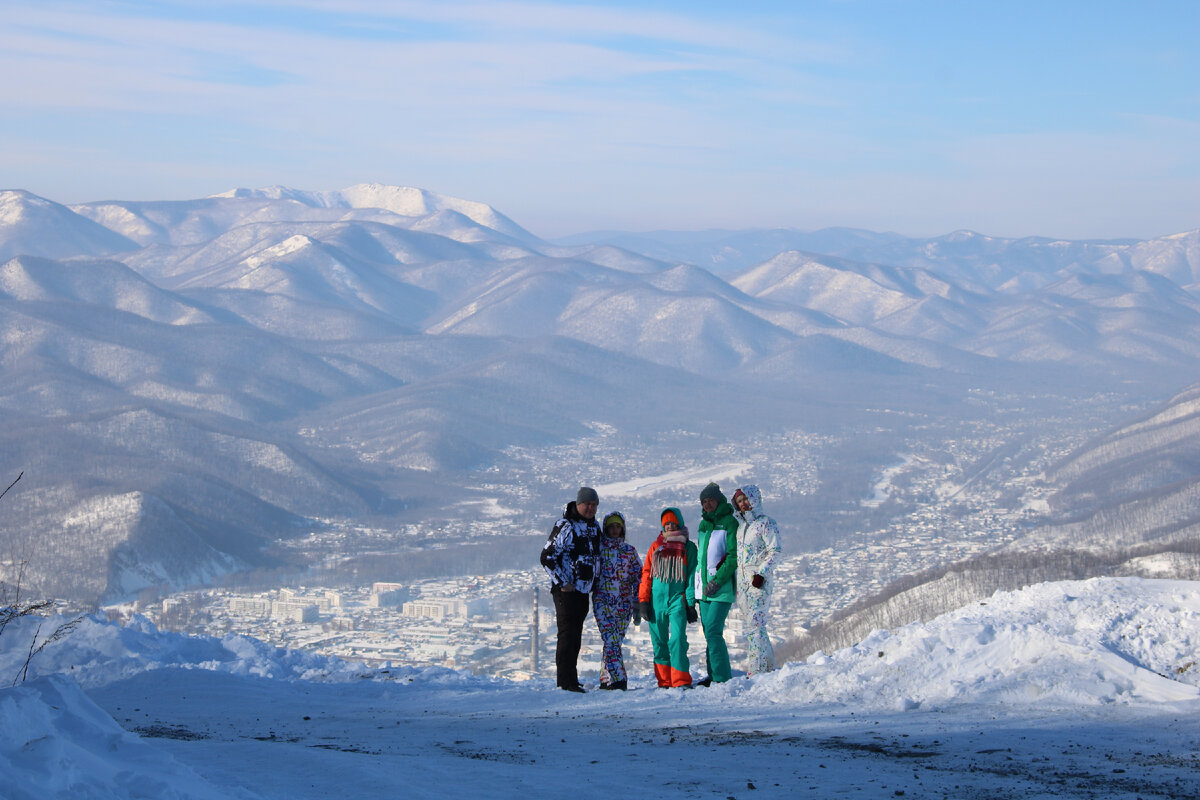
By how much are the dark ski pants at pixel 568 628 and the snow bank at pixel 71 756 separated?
5.51 m

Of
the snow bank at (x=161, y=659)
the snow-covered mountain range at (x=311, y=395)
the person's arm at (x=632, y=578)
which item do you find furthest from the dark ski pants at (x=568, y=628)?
the snow-covered mountain range at (x=311, y=395)

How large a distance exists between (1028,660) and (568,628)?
407cm

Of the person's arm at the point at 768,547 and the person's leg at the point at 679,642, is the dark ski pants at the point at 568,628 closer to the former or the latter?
the person's leg at the point at 679,642

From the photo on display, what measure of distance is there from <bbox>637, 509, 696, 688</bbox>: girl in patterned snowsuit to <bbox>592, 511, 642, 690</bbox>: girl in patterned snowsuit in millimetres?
126

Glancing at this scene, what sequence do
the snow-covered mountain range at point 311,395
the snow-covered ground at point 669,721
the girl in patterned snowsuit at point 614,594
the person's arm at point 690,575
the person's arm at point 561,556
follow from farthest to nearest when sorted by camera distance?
1. the snow-covered mountain range at point 311,395
2. the girl in patterned snowsuit at point 614,594
3. the person's arm at point 690,575
4. the person's arm at point 561,556
5. the snow-covered ground at point 669,721

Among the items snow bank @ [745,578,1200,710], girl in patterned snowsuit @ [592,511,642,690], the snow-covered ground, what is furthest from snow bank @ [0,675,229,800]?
girl in patterned snowsuit @ [592,511,642,690]

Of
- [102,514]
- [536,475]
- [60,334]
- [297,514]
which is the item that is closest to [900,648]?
[102,514]

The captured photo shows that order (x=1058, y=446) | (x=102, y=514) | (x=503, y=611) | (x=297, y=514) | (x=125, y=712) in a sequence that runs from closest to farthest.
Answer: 1. (x=125, y=712)
2. (x=503, y=611)
3. (x=102, y=514)
4. (x=297, y=514)
5. (x=1058, y=446)

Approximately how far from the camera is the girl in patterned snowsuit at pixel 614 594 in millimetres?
11250

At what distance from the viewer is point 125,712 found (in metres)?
9.72

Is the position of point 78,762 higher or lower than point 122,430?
lower

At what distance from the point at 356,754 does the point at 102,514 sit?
54.2 m

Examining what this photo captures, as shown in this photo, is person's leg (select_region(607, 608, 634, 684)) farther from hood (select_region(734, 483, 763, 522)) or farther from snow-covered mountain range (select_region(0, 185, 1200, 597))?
snow-covered mountain range (select_region(0, 185, 1200, 597))

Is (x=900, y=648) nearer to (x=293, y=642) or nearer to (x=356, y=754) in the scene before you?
(x=356, y=754)
